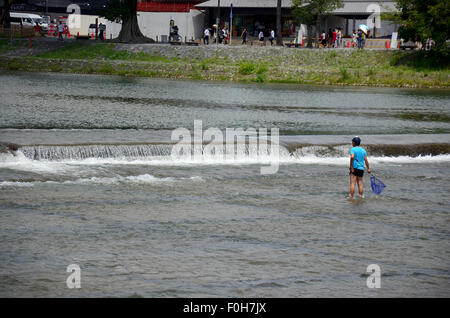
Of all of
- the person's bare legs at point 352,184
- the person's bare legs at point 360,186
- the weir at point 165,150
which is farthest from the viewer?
the weir at point 165,150

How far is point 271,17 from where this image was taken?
7044 cm

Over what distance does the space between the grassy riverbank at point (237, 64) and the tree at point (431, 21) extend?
2.03 meters

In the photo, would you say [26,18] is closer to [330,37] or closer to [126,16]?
[126,16]

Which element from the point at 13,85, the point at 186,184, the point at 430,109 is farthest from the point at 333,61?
the point at 186,184

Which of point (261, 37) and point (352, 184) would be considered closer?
point (352, 184)

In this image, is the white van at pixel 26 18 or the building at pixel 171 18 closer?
the building at pixel 171 18

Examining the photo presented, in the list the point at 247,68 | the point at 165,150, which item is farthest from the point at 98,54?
the point at 165,150

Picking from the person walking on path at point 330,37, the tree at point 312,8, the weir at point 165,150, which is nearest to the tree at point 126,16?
the tree at point 312,8

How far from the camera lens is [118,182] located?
1648cm

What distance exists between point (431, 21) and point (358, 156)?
38171 millimetres

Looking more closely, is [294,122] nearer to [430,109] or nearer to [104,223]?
[430,109]

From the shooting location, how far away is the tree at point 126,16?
6081 cm

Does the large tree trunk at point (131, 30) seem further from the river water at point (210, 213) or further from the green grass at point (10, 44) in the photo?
the river water at point (210, 213)
